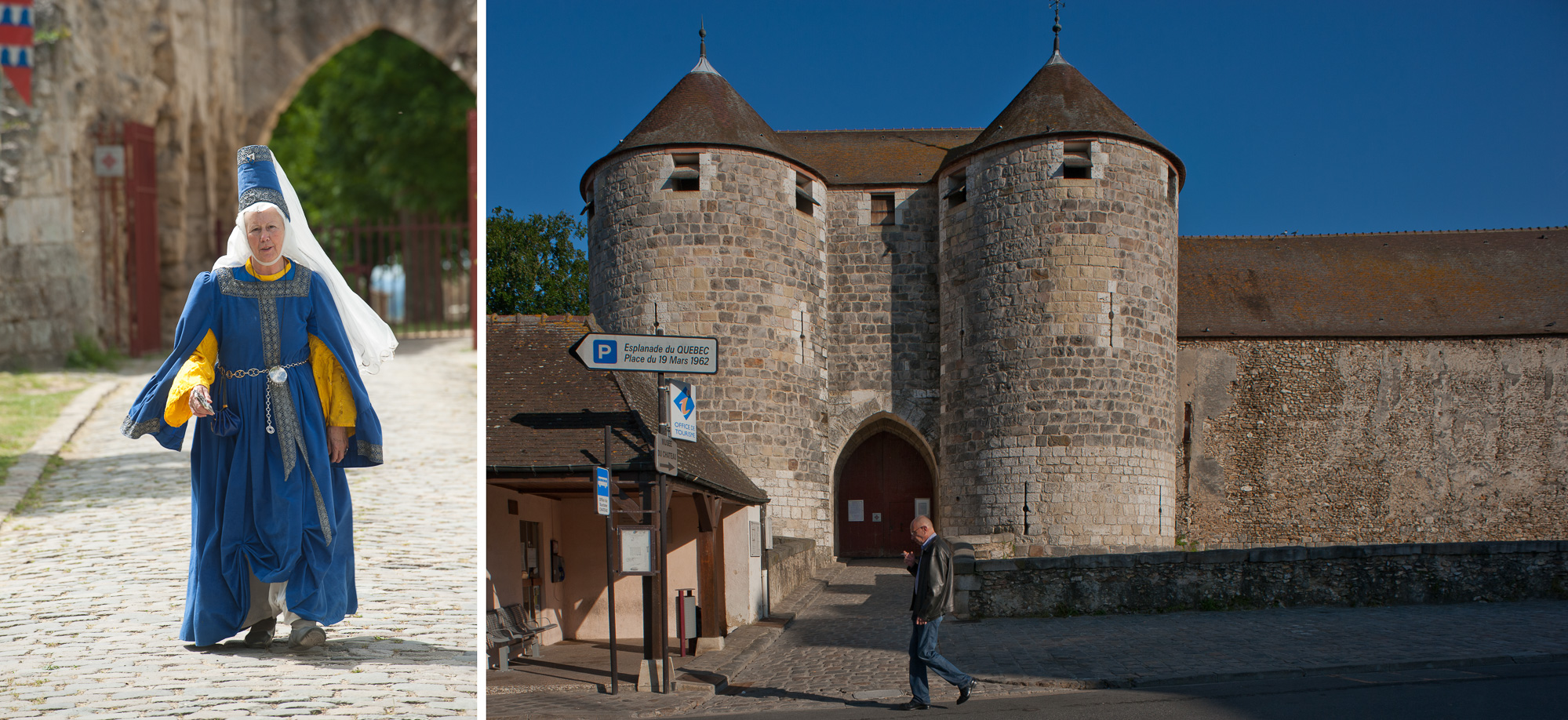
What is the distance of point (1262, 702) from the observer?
7387mm

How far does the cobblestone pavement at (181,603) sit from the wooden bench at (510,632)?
809 millimetres

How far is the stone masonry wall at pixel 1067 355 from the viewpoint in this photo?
2033cm

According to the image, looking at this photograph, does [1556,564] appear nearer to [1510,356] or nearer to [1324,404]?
[1324,404]

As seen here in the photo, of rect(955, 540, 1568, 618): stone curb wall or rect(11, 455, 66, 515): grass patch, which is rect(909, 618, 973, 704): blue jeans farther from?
rect(11, 455, 66, 515): grass patch

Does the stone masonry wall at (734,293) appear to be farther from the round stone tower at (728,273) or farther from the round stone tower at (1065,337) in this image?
the round stone tower at (1065,337)

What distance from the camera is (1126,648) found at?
1018 centimetres

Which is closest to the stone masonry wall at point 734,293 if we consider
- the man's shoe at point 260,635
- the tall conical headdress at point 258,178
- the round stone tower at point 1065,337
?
the round stone tower at point 1065,337

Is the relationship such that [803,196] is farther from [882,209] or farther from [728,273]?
[728,273]

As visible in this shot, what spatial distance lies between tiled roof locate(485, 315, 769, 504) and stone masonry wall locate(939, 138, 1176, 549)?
8.17 metres

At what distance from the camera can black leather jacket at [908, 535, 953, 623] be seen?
7.80 metres

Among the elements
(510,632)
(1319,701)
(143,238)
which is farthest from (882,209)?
(1319,701)

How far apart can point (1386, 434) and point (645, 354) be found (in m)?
19.9

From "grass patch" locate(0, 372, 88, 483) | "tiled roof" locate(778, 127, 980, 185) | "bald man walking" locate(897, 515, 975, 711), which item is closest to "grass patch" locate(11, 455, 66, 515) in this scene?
"grass patch" locate(0, 372, 88, 483)

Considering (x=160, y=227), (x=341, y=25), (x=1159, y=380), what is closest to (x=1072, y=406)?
(x=1159, y=380)
